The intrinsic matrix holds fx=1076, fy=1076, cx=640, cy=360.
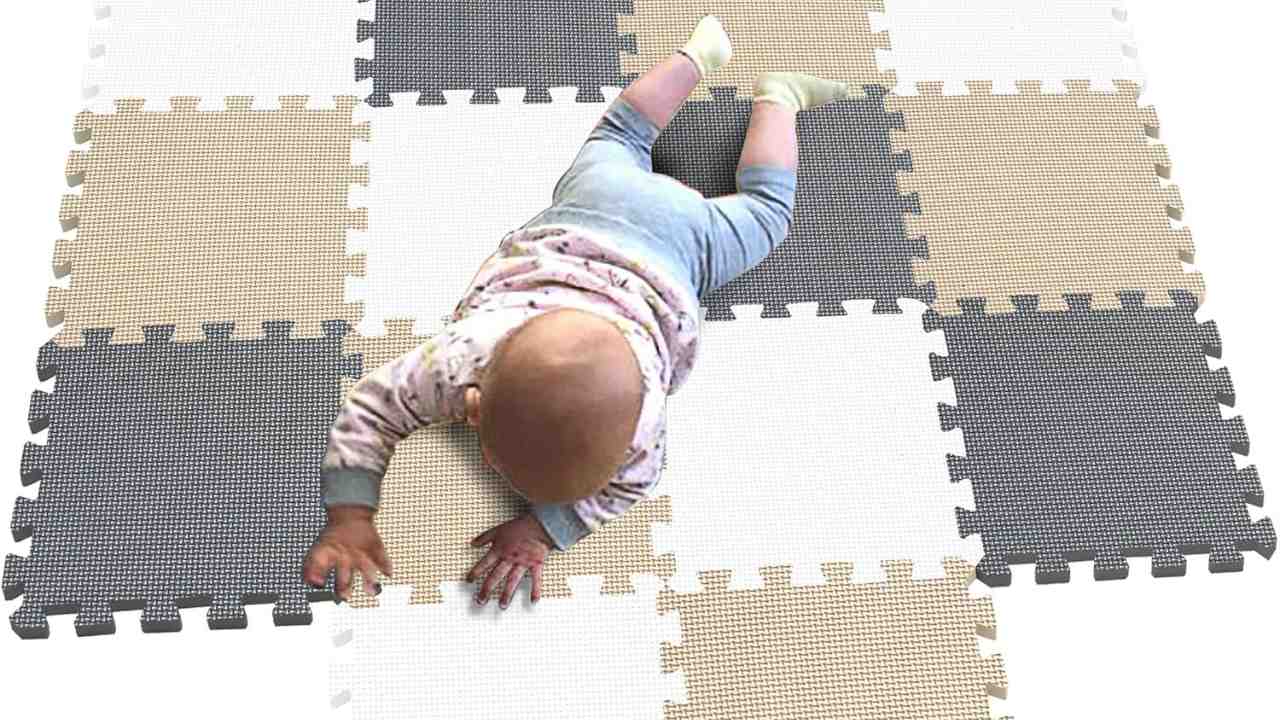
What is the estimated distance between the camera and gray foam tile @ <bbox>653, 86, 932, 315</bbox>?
1192 millimetres

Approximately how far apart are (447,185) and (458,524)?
1.27ft

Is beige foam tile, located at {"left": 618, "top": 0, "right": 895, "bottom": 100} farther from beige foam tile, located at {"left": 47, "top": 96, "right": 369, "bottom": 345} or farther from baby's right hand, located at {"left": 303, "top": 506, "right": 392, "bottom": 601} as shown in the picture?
baby's right hand, located at {"left": 303, "top": 506, "right": 392, "bottom": 601}

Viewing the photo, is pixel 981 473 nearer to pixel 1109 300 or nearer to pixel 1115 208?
pixel 1109 300

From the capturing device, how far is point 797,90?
124 centimetres

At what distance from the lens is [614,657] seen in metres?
1.06

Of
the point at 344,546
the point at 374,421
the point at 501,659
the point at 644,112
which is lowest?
the point at 501,659

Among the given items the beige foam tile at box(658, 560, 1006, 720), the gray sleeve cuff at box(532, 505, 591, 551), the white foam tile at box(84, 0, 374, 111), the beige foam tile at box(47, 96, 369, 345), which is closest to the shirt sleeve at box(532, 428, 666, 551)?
the gray sleeve cuff at box(532, 505, 591, 551)

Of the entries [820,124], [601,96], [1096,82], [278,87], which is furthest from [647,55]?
[1096,82]

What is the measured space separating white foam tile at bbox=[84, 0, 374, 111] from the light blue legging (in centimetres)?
32

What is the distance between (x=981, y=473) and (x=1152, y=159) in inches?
18.1

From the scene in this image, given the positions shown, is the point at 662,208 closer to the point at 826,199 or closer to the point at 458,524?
the point at 826,199

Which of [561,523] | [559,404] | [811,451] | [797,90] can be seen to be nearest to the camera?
[559,404]

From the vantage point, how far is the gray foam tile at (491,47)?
4.14 ft

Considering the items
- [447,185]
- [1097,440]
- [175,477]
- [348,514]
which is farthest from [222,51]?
[1097,440]
